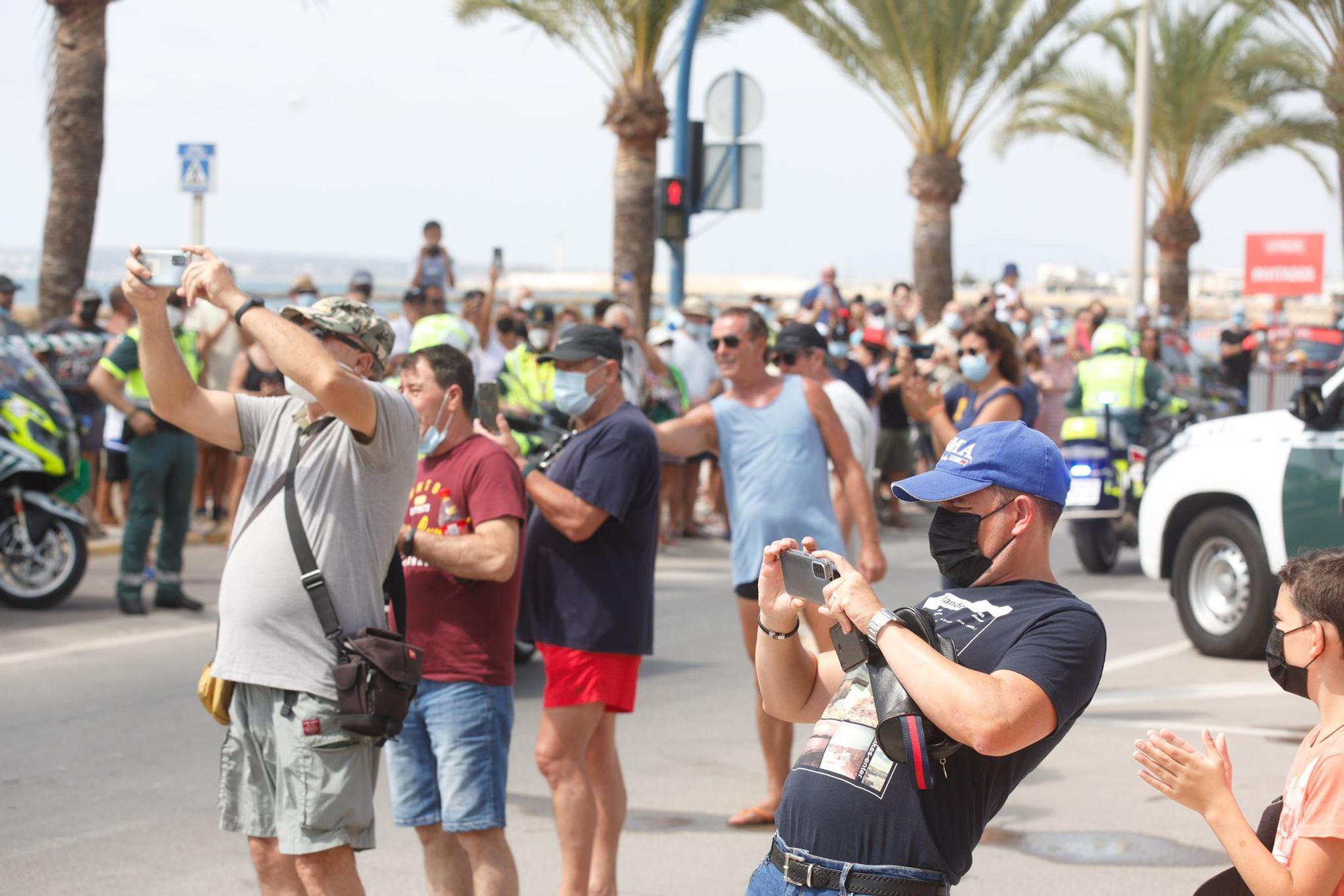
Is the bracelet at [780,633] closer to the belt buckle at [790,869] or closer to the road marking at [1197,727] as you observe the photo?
the belt buckle at [790,869]

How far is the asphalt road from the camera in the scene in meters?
5.82

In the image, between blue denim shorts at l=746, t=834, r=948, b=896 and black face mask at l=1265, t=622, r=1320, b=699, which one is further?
black face mask at l=1265, t=622, r=1320, b=699

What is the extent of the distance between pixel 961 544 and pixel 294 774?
1859mm

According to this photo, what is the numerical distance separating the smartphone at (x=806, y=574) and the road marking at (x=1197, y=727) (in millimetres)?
5352

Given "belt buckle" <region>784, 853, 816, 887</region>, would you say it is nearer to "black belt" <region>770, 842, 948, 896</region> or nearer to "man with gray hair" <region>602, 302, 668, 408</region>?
"black belt" <region>770, 842, 948, 896</region>

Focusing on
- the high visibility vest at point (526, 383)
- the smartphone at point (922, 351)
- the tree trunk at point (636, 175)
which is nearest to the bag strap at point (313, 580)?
the smartphone at point (922, 351)

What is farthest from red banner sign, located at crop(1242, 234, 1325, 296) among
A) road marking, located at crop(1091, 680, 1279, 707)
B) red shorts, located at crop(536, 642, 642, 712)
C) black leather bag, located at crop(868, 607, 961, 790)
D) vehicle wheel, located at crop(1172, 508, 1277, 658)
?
black leather bag, located at crop(868, 607, 961, 790)

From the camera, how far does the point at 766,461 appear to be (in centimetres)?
649

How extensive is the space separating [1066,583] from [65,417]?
24.9 feet

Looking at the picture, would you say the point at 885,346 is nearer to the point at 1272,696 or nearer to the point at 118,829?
the point at 1272,696

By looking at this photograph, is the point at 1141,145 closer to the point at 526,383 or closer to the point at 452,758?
the point at 526,383

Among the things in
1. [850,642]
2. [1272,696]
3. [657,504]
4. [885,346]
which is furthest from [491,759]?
[885,346]

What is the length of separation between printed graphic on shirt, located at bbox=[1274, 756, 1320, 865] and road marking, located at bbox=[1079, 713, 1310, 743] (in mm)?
5032

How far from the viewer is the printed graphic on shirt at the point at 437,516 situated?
482cm
